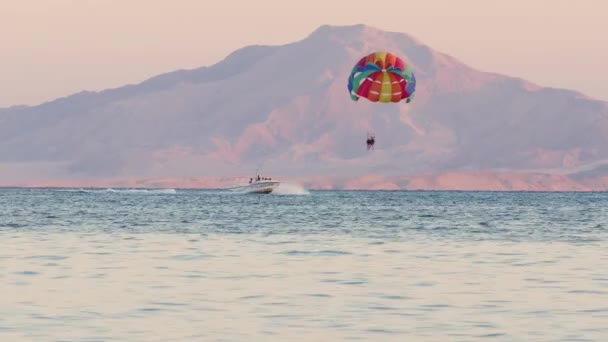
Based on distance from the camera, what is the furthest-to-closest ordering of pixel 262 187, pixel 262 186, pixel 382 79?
pixel 262 187 < pixel 262 186 < pixel 382 79

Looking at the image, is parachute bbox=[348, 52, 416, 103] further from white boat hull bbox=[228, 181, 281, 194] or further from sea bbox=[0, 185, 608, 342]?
white boat hull bbox=[228, 181, 281, 194]

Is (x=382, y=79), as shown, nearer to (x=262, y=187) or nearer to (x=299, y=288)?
(x=299, y=288)

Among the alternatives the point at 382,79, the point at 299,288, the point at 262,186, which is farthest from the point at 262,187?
the point at 299,288

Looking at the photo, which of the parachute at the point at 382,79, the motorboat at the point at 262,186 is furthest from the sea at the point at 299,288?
the motorboat at the point at 262,186

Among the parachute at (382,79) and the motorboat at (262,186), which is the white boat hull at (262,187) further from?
the parachute at (382,79)

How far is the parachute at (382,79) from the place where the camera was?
107 metres

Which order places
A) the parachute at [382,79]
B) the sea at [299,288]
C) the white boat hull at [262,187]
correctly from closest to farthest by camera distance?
the sea at [299,288] < the parachute at [382,79] < the white boat hull at [262,187]

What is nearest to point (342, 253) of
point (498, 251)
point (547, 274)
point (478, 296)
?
point (498, 251)

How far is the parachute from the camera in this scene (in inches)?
4200

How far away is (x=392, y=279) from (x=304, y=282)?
A: 296 cm

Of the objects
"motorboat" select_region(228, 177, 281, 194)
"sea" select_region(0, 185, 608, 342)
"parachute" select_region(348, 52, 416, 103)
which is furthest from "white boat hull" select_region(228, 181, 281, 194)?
"sea" select_region(0, 185, 608, 342)

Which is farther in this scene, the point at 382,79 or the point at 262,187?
the point at 262,187

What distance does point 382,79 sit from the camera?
107m

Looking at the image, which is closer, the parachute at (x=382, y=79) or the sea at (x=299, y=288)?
the sea at (x=299, y=288)
